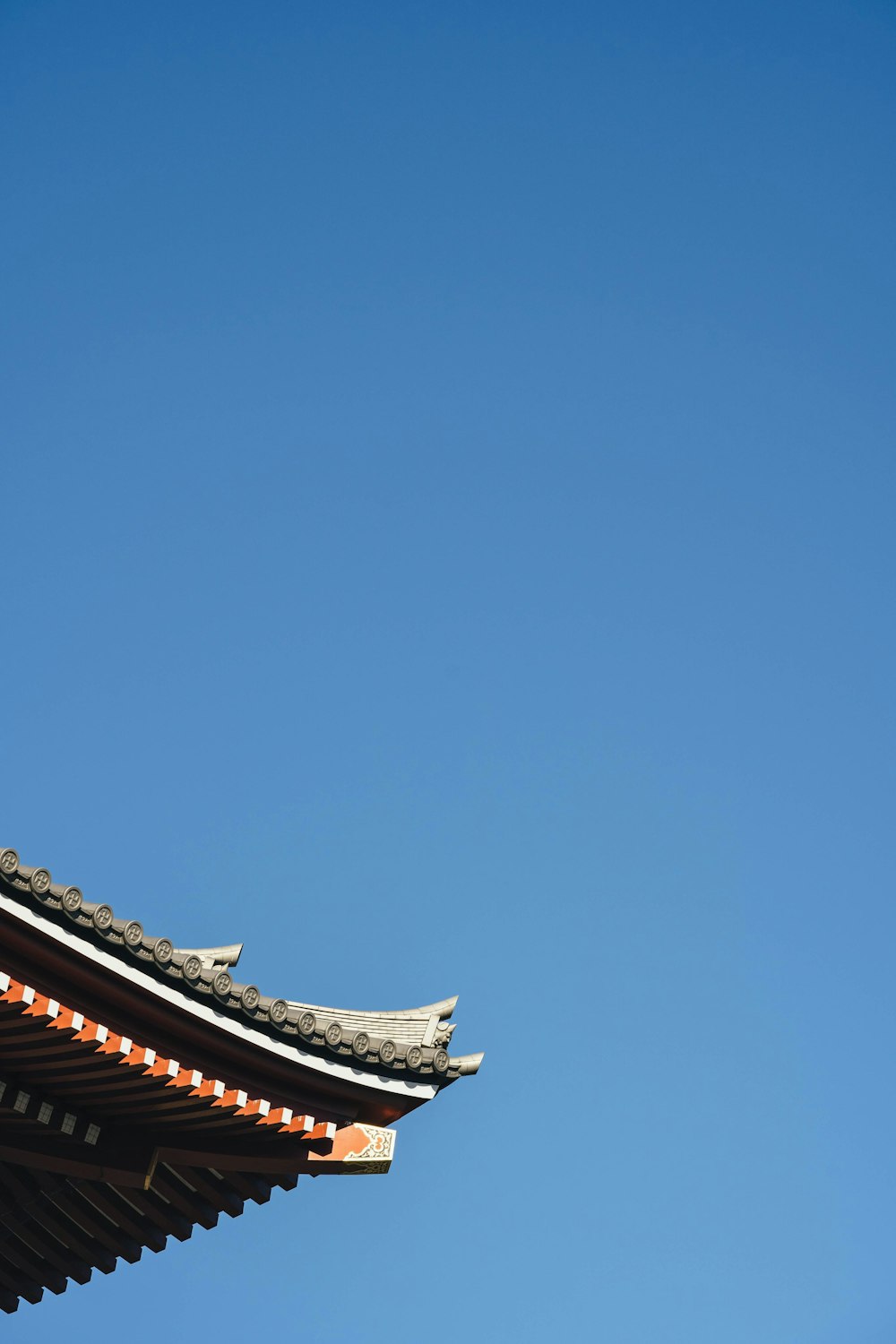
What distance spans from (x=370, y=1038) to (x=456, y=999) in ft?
6.12

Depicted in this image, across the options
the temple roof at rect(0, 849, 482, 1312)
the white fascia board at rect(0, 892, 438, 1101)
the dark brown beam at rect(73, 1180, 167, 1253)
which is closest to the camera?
the white fascia board at rect(0, 892, 438, 1101)

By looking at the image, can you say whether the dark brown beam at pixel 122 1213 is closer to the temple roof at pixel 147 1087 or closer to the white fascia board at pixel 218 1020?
the temple roof at pixel 147 1087

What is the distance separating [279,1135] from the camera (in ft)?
40.8

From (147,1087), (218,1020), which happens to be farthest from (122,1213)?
(218,1020)

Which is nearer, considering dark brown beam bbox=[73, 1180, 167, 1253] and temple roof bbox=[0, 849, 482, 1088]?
temple roof bbox=[0, 849, 482, 1088]

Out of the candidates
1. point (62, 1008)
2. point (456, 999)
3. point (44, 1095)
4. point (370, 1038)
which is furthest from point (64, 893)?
point (456, 999)

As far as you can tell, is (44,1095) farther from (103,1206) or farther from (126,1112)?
(103,1206)

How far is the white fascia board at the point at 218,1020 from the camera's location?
1037cm

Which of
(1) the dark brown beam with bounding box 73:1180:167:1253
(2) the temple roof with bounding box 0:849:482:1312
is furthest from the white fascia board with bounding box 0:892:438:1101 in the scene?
(1) the dark brown beam with bounding box 73:1180:167:1253

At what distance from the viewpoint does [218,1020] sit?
11.6 meters

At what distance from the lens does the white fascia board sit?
1037 cm

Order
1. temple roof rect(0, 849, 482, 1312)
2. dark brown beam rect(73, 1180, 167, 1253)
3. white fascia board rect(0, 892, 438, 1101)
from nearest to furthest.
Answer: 1. white fascia board rect(0, 892, 438, 1101)
2. temple roof rect(0, 849, 482, 1312)
3. dark brown beam rect(73, 1180, 167, 1253)

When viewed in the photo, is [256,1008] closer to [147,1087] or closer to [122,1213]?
[147,1087]

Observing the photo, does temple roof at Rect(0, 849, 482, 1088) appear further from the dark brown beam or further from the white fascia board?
the dark brown beam
